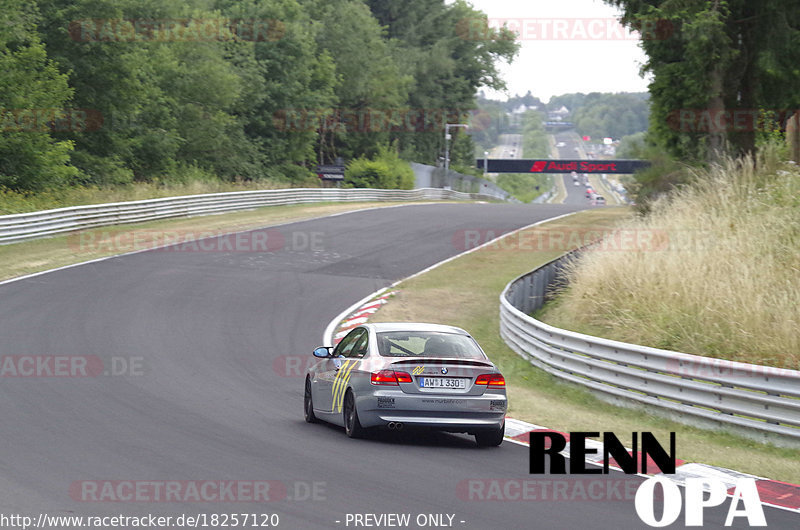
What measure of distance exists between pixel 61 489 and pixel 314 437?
3.18 meters

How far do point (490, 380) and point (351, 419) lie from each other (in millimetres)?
1475

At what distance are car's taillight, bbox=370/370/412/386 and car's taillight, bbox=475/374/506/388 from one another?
28.1 inches

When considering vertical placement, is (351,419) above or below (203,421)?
above

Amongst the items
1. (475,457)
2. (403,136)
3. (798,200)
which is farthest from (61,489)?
(403,136)

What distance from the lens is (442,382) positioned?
31.9 feet

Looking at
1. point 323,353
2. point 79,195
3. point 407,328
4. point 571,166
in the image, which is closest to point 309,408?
point 323,353

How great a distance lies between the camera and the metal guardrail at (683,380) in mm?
10672

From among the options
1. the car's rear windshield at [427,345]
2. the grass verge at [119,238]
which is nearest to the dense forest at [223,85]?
the grass verge at [119,238]

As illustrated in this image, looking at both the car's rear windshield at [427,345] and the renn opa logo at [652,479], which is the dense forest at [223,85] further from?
the renn opa logo at [652,479]

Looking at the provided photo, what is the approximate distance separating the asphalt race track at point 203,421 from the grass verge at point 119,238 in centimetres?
136

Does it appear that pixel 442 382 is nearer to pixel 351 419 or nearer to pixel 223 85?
pixel 351 419

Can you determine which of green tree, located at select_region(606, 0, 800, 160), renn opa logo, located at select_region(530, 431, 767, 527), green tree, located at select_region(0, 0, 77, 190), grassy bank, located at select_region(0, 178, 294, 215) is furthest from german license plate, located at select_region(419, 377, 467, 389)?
green tree, located at select_region(0, 0, 77, 190)

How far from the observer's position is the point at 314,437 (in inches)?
390

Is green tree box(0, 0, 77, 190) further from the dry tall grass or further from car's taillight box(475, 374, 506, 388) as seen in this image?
car's taillight box(475, 374, 506, 388)
